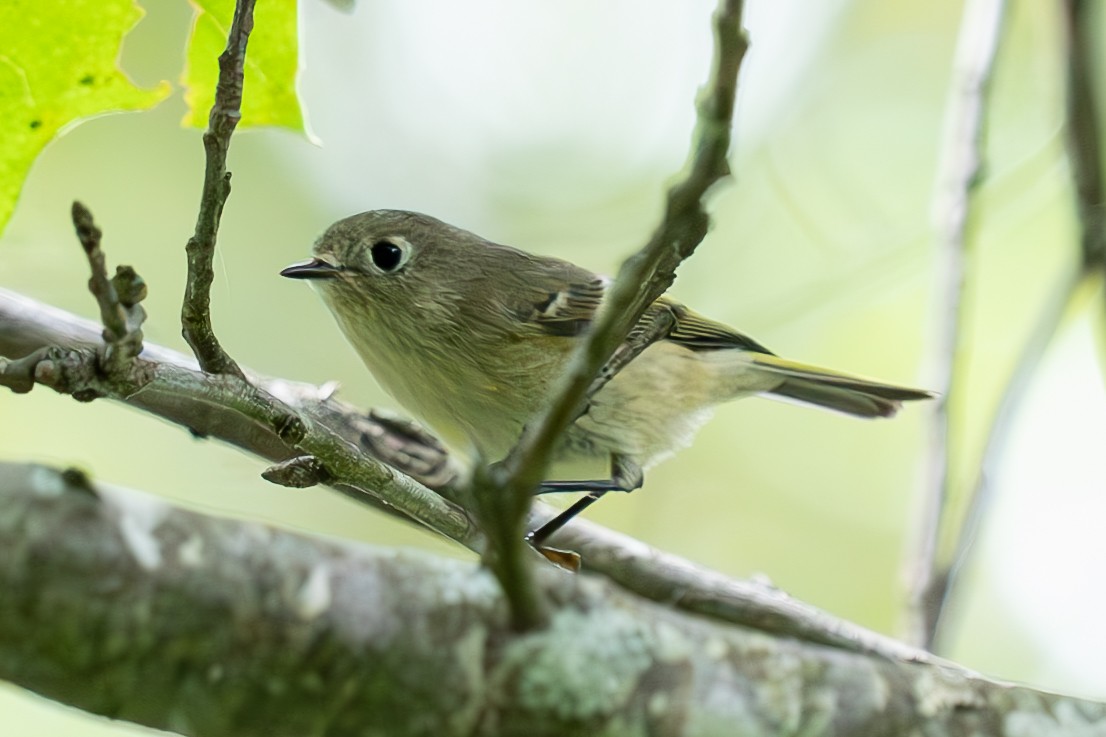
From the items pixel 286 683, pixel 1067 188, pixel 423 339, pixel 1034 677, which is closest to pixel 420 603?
pixel 286 683

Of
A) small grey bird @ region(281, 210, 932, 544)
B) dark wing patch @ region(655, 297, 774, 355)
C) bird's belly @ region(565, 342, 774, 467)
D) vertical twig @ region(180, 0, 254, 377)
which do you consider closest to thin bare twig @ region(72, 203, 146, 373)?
vertical twig @ region(180, 0, 254, 377)

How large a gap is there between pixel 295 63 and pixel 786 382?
167 centimetres

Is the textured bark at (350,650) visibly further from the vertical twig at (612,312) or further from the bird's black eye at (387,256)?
the bird's black eye at (387,256)

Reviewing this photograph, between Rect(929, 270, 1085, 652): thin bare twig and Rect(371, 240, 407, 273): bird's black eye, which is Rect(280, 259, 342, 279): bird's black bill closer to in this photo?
Rect(371, 240, 407, 273): bird's black eye

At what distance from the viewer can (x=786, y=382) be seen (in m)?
2.53

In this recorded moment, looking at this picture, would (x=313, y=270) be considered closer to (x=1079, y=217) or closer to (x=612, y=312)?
(x=612, y=312)

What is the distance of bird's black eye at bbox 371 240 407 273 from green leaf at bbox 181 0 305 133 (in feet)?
2.90

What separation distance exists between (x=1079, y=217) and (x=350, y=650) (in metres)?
1.91

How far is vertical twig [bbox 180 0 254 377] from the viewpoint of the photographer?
0.95 metres

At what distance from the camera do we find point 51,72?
3.78 ft

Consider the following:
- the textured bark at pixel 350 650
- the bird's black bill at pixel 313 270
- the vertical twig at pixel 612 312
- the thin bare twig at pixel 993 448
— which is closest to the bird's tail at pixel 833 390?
the thin bare twig at pixel 993 448

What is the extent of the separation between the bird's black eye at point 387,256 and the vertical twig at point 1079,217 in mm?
1302

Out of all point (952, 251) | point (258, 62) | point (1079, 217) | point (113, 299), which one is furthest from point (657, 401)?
point (113, 299)

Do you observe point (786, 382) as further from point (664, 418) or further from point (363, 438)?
point (363, 438)
